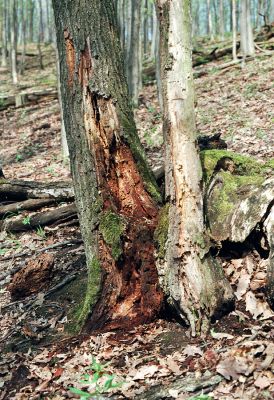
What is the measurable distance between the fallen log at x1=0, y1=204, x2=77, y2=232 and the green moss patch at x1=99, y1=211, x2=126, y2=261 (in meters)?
2.45

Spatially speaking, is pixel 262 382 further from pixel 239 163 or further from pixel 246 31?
pixel 246 31

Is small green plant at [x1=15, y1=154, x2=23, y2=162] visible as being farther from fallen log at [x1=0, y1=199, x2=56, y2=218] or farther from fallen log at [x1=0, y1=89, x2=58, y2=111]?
fallen log at [x1=0, y1=89, x2=58, y2=111]

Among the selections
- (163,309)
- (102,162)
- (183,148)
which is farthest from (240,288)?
(102,162)

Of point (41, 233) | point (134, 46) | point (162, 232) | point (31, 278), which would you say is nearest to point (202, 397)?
point (162, 232)

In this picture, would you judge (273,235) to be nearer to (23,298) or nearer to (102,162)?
(102,162)

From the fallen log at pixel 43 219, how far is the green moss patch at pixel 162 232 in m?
2.63

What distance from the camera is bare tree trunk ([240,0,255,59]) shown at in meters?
16.8

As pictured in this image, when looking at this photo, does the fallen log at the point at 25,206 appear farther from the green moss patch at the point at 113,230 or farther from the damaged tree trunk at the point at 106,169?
the green moss patch at the point at 113,230

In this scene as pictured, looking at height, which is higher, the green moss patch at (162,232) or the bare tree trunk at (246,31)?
the bare tree trunk at (246,31)

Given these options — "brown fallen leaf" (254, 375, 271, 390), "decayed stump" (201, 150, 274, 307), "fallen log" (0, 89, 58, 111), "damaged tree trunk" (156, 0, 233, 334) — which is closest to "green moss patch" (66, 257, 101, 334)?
"damaged tree trunk" (156, 0, 233, 334)

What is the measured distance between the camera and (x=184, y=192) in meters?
3.67

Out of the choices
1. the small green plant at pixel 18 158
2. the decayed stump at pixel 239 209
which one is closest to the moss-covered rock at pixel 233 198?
the decayed stump at pixel 239 209

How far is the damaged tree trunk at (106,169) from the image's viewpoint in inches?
151

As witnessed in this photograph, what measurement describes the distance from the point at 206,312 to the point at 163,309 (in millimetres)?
500
